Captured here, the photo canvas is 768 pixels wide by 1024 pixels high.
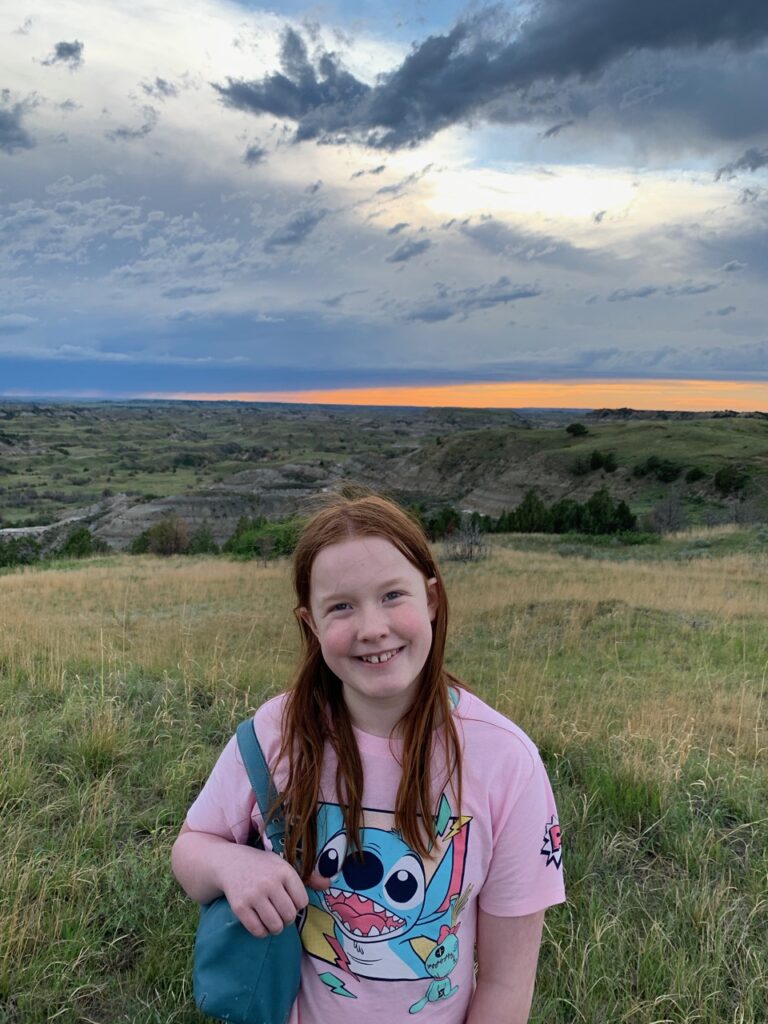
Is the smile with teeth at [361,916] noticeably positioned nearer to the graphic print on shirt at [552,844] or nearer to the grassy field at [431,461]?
the graphic print on shirt at [552,844]

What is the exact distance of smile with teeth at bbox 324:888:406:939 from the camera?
58.8 inches

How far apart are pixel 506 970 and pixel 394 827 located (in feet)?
1.39

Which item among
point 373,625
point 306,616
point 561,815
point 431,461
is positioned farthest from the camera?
point 431,461

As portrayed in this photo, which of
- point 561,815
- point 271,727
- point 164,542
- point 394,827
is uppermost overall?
point 271,727

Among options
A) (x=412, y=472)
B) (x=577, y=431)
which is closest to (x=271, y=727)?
(x=577, y=431)

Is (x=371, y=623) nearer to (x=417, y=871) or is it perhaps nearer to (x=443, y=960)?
(x=417, y=871)

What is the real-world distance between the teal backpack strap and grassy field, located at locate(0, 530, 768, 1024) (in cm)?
117

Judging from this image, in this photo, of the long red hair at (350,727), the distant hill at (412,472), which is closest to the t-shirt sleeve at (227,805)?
the long red hair at (350,727)

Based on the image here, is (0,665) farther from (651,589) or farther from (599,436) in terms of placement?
(599,436)

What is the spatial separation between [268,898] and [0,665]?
16.5ft

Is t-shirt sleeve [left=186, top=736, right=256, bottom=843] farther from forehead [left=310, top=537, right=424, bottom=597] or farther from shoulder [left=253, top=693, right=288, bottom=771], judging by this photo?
forehead [left=310, top=537, right=424, bottom=597]

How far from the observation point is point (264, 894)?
4.44 feet

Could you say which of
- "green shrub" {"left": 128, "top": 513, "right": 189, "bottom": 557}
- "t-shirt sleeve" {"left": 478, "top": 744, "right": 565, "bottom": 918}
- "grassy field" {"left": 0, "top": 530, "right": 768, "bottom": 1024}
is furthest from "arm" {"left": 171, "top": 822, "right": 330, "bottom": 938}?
"green shrub" {"left": 128, "top": 513, "right": 189, "bottom": 557}

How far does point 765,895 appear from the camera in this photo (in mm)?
2818
